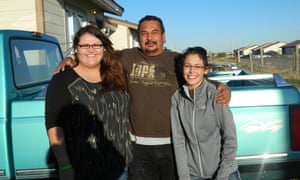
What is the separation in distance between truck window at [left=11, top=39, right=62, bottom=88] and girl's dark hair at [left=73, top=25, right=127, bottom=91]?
3.27ft

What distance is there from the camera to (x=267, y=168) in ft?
8.46

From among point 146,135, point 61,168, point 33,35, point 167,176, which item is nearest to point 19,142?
point 61,168

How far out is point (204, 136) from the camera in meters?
2.33

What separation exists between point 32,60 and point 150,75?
68.7 inches

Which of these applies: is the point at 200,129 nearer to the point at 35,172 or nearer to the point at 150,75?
the point at 150,75

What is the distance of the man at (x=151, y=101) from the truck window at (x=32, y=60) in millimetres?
1015

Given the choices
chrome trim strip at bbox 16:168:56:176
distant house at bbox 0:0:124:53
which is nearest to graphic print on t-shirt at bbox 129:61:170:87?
chrome trim strip at bbox 16:168:56:176

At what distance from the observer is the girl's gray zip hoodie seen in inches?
90.4

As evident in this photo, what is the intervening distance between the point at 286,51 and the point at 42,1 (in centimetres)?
7772

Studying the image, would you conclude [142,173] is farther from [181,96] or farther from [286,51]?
[286,51]

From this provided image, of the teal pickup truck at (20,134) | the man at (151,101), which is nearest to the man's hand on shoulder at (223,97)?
the man at (151,101)

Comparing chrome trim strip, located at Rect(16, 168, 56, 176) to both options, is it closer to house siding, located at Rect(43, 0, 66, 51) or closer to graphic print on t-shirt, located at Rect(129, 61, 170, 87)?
graphic print on t-shirt, located at Rect(129, 61, 170, 87)

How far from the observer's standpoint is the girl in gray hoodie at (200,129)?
7.55 feet

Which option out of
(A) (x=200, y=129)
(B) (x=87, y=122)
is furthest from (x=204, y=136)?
(B) (x=87, y=122)
